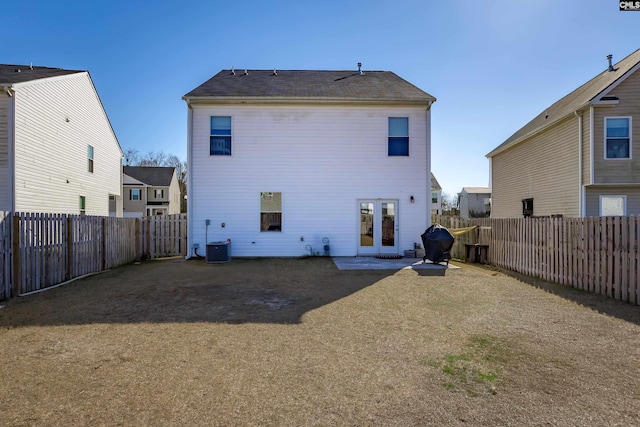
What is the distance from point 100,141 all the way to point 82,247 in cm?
1214

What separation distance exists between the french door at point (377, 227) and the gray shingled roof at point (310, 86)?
4.07 metres

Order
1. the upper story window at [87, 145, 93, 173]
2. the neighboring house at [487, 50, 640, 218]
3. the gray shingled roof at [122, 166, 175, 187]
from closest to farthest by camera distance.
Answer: the neighboring house at [487, 50, 640, 218] → the upper story window at [87, 145, 93, 173] → the gray shingled roof at [122, 166, 175, 187]

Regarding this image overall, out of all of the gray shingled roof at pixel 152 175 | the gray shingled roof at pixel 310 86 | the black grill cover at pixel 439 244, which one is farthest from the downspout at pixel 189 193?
the gray shingled roof at pixel 152 175

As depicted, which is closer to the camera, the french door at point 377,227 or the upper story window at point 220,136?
the upper story window at point 220,136

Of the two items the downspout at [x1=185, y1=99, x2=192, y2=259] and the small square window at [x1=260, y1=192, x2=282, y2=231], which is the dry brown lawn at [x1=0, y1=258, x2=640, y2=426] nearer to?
the downspout at [x1=185, y1=99, x2=192, y2=259]

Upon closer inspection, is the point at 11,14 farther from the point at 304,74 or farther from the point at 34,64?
the point at 304,74

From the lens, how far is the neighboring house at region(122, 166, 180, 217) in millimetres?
36438

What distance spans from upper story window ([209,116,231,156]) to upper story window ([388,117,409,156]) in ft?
20.6

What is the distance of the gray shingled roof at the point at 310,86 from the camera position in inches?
492

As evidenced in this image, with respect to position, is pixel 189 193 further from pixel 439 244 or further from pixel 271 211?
pixel 439 244

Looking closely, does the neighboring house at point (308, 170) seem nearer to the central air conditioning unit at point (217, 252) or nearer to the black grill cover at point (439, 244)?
the central air conditioning unit at point (217, 252)

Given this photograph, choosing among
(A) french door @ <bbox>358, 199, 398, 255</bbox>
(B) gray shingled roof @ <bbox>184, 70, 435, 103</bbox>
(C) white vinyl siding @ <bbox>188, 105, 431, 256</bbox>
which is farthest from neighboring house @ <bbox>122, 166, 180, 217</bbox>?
(A) french door @ <bbox>358, 199, 398, 255</bbox>

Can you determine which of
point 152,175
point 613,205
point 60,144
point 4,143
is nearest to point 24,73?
point 60,144

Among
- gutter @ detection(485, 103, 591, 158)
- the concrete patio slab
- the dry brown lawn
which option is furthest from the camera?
gutter @ detection(485, 103, 591, 158)
